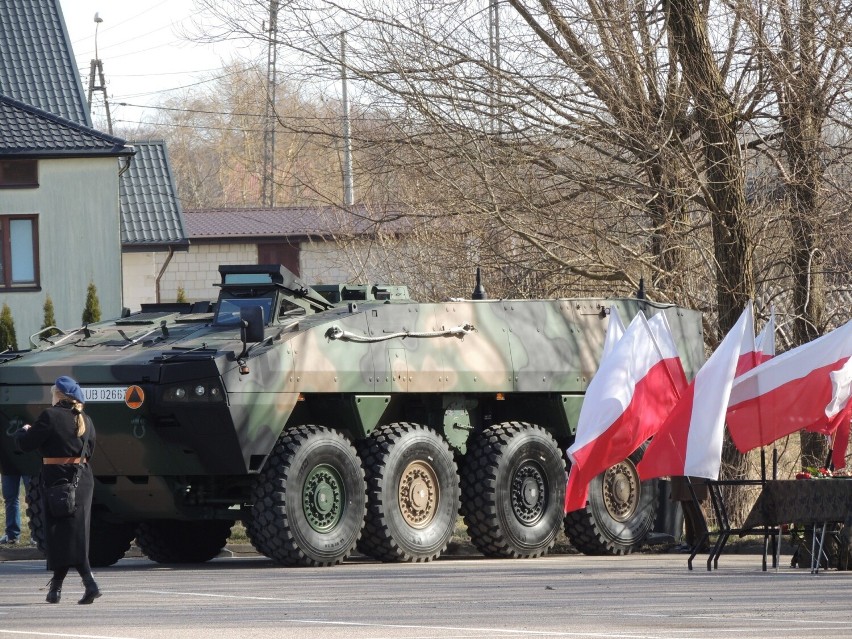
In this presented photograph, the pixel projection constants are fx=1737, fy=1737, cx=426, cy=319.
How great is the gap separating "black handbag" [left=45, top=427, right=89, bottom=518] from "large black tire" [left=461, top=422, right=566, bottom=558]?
4.70 m

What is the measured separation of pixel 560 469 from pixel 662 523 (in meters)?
1.56

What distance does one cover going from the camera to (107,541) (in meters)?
14.5

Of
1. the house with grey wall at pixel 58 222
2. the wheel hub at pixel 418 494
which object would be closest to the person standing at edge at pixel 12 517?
the wheel hub at pixel 418 494

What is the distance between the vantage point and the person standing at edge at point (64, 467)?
411 inches

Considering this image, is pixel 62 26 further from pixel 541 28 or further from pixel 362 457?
Answer: pixel 362 457

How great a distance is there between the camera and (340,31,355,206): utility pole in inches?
674

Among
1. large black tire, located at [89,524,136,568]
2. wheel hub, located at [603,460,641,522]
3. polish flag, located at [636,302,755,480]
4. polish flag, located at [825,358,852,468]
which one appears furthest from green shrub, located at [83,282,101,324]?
polish flag, located at [825,358,852,468]

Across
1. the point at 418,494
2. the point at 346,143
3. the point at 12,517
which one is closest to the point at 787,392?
the point at 418,494

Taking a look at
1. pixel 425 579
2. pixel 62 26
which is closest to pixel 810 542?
pixel 425 579

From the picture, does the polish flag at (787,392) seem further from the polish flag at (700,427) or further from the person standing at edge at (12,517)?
the person standing at edge at (12,517)

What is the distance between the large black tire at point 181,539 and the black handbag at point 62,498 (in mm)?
4081

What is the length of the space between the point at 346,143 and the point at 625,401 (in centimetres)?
618

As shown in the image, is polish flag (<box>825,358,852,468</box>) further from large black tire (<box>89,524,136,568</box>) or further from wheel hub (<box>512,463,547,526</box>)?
large black tire (<box>89,524,136,568</box>)

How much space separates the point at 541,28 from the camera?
17.4 metres
